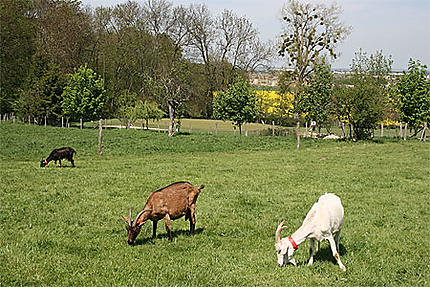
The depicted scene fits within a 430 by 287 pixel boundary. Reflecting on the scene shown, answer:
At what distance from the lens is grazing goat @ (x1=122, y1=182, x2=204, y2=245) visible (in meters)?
9.57

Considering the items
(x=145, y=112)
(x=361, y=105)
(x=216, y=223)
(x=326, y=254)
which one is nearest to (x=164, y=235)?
(x=216, y=223)

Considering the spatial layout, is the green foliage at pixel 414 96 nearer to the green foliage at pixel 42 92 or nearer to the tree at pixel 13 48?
the green foliage at pixel 42 92

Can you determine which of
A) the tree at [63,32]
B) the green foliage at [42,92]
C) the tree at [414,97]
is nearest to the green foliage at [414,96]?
the tree at [414,97]

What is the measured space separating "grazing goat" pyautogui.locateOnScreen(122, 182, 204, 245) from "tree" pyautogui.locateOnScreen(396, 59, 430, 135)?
3735cm

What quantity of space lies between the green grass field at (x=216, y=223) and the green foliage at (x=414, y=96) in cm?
1800

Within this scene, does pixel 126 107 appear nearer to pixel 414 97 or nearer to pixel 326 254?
pixel 414 97

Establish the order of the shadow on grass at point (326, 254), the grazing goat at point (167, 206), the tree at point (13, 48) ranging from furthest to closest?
the tree at point (13, 48), the grazing goat at point (167, 206), the shadow on grass at point (326, 254)

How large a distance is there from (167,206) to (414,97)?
3822 centimetres

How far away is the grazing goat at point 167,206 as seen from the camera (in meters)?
9.57

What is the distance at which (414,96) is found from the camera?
41.2 m

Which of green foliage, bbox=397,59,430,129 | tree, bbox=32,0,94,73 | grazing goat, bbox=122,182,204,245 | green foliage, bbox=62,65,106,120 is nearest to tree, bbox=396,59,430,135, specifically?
green foliage, bbox=397,59,430,129

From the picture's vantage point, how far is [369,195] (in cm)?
1591

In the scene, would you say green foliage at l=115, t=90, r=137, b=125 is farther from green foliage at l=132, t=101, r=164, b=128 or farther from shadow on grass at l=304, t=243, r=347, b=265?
shadow on grass at l=304, t=243, r=347, b=265

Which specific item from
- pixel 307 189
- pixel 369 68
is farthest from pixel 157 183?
pixel 369 68
